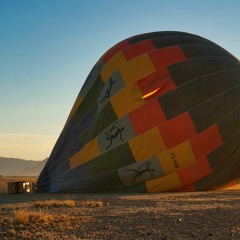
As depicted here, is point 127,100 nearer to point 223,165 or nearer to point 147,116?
point 147,116

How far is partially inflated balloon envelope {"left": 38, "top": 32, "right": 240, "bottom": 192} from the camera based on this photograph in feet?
61.3

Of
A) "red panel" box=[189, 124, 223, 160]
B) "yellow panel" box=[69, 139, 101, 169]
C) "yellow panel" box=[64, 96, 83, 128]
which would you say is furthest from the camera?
"yellow panel" box=[64, 96, 83, 128]

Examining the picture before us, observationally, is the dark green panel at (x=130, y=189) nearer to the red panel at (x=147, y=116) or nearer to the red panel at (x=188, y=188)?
the red panel at (x=188, y=188)

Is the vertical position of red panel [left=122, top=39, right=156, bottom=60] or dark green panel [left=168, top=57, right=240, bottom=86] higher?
red panel [left=122, top=39, right=156, bottom=60]

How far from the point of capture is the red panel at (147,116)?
1870 centimetres

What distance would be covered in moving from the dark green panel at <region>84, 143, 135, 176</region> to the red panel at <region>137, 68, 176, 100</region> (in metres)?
2.78

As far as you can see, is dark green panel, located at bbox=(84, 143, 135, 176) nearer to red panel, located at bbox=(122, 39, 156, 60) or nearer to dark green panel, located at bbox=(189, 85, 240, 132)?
dark green panel, located at bbox=(189, 85, 240, 132)

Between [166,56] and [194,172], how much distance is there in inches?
228

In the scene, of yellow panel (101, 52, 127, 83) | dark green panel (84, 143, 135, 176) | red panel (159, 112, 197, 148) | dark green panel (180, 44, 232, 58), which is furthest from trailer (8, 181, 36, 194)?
dark green panel (180, 44, 232, 58)

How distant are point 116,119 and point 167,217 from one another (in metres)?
9.16

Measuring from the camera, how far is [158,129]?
733 inches

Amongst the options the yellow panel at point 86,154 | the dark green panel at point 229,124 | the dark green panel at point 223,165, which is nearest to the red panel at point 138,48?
the yellow panel at point 86,154

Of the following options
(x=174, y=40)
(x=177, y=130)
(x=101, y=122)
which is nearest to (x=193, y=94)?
(x=177, y=130)

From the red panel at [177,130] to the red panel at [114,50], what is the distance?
5683 millimetres
